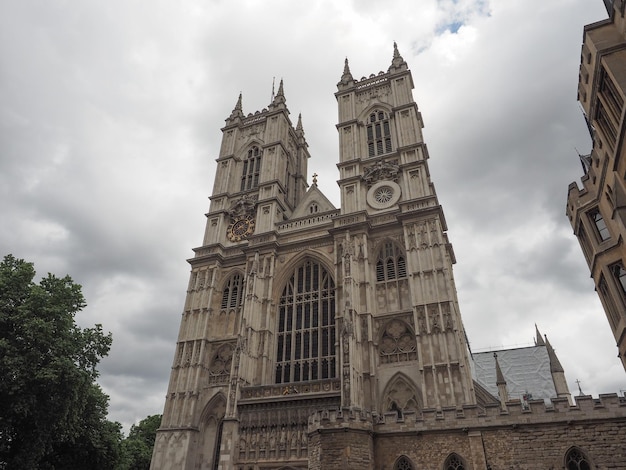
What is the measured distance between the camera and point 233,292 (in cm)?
3069

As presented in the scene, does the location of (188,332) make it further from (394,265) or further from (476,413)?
(476,413)

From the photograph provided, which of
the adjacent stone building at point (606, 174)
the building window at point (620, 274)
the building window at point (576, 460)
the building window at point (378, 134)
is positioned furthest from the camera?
the building window at point (378, 134)

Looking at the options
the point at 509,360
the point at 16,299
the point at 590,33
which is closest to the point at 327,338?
the point at 16,299

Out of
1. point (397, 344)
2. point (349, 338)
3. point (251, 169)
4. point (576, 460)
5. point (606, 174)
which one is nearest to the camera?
point (606, 174)

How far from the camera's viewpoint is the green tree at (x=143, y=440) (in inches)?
1519

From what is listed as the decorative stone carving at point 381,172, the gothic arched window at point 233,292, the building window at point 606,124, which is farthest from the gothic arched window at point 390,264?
the building window at point 606,124

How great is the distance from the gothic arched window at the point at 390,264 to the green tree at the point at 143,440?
25720mm

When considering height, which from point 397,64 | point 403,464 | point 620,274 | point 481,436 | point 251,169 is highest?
point 397,64

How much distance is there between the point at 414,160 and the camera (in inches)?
1165

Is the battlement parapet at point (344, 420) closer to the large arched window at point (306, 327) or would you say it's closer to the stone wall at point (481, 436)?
the stone wall at point (481, 436)

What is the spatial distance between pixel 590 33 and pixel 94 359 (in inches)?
976

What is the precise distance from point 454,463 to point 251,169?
27.8 m

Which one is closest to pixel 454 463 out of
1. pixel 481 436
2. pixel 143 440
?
pixel 481 436

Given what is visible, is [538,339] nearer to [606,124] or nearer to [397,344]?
[397,344]
